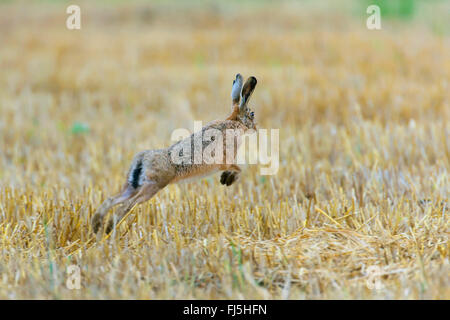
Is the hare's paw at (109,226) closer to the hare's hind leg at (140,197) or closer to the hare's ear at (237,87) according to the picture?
the hare's hind leg at (140,197)

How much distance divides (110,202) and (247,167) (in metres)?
2.52

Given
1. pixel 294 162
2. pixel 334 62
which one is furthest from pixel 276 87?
pixel 294 162

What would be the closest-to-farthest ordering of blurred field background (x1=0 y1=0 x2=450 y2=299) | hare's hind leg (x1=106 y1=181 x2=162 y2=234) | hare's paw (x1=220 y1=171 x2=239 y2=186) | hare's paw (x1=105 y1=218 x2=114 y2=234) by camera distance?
1. blurred field background (x1=0 y1=0 x2=450 y2=299)
2. hare's hind leg (x1=106 y1=181 x2=162 y2=234)
3. hare's paw (x1=105 y1=218 x2=114 y2=234)
4. hare's paw (x1=220 y1=171 x2=239 y2=186)

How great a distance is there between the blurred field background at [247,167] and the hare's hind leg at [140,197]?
25 centimetres

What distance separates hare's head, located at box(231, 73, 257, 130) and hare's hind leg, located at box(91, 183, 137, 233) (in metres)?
0.95

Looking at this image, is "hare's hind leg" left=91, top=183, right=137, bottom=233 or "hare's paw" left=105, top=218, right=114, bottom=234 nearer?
"hare's hind leg" left=91, top=183, right=137, bottom=233

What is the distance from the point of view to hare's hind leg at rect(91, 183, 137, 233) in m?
3.81

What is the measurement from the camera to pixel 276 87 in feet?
31.7

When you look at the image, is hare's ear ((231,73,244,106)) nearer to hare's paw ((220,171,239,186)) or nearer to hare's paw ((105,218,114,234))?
hare's paw ((220,171,239,186))

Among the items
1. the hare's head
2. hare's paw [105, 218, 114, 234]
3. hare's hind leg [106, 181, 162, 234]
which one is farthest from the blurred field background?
the hare's head

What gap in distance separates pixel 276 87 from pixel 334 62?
200cm

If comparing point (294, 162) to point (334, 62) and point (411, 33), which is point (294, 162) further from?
point (411, 33)

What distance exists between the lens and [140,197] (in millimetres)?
3801

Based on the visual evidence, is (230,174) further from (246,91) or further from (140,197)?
(140,197)
